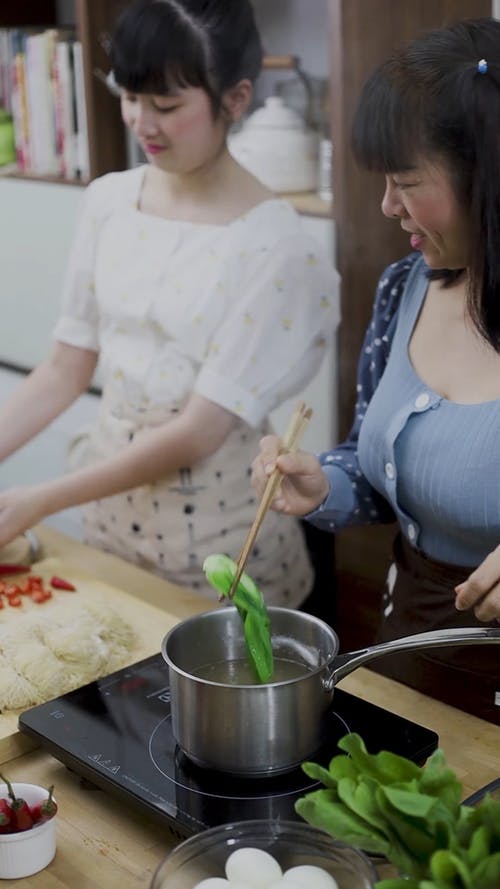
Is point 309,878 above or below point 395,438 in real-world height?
below

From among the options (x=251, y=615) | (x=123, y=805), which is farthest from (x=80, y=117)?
(x=123, y=805)

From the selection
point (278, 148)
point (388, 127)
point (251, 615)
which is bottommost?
point (251, 615)

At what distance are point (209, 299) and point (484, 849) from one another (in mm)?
1186

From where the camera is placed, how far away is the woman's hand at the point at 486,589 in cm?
121

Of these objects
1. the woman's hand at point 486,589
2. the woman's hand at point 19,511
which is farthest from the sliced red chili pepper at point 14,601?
the woman's hand at point 486,589

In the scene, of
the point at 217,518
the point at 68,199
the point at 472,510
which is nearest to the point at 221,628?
the point at 472,510

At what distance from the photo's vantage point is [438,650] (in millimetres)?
1549

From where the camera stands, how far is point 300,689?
108 centimetres

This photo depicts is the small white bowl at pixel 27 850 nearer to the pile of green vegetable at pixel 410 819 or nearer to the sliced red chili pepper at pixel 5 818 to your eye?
the sliced red chili pepper at pixel 5 818

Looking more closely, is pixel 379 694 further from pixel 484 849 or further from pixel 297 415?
pixel 484 849

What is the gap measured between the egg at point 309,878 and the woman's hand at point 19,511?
3.18ft

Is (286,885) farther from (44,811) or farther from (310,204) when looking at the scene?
(310,204)

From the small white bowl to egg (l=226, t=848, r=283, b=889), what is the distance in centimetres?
23

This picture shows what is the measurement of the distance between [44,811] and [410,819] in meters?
0.40
